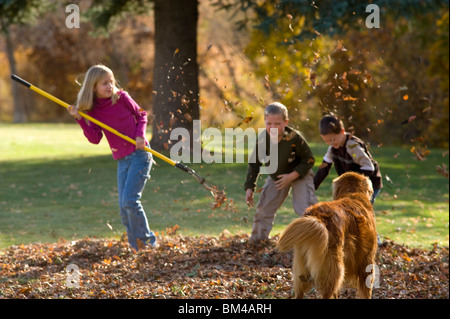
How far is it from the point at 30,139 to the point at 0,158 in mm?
5404

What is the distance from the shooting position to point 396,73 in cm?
2086

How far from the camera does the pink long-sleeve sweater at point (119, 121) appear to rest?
649 cm

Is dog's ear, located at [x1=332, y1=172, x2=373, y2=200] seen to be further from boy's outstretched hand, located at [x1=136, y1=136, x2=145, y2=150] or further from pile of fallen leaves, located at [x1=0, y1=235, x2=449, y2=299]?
boy's outstretched hand, located at [x1=136, y1=136, x2=145, y2=150]

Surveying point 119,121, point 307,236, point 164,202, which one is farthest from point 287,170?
point 164,202

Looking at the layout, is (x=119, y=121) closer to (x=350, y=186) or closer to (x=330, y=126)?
(x=330, y=126)

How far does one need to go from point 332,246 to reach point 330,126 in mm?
2068

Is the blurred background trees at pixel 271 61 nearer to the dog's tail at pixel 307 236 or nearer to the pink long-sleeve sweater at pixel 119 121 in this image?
the pink long-sleeve sweater at pixel 119 121

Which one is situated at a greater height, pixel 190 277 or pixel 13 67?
pixel 13 67

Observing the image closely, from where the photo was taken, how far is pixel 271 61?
901cm

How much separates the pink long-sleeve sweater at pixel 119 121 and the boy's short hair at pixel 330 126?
1837 mm

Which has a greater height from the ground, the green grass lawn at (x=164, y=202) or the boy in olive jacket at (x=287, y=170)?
the boy in olive jacket at (x=287, y=170)

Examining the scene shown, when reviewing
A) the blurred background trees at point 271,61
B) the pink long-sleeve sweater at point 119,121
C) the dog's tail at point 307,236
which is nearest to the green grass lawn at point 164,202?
the pink long-sleeve sweater at point 119,121
